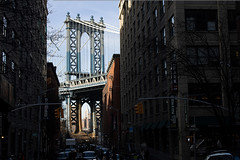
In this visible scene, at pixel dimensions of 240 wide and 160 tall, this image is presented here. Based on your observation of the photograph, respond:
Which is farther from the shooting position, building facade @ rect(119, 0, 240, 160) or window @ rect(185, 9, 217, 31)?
window @ rect(185, 9, 217, 31)

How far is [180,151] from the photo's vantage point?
31.1 m

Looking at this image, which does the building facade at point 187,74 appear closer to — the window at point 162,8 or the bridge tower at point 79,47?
the window at point 162,8

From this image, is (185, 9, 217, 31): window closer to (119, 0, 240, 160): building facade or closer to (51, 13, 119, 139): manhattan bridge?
(119, 0, 240, 160): building facade

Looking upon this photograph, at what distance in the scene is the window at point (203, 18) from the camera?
32812 mm

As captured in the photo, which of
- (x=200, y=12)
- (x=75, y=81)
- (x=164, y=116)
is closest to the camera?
(x=200, y=12)

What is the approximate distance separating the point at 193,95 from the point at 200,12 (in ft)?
25.7

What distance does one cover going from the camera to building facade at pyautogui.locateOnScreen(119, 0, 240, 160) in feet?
77.4

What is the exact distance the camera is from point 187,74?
29.3 metres

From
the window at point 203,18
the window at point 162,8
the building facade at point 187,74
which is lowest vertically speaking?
the building facade at point 187,74

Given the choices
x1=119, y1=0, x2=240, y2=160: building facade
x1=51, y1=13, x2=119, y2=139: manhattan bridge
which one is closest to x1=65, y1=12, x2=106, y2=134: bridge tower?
x1=51, y1=13, x2=119, y2=139: manhattan bridge

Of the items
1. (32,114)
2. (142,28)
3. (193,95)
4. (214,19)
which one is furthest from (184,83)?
(32,114)

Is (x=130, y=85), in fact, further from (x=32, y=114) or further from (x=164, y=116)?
(x=164, y=116)

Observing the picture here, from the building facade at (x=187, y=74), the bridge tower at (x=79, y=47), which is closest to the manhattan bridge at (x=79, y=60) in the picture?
the bridge tower at (x=79, y=47)

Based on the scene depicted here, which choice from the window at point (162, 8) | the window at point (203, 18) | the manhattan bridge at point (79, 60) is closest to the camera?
the window at point (203, 18)
